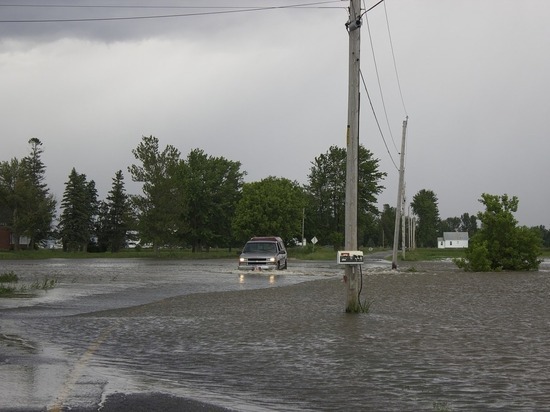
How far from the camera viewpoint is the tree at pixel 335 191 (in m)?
117

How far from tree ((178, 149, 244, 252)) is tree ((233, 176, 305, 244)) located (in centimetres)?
565

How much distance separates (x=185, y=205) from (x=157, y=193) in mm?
8153

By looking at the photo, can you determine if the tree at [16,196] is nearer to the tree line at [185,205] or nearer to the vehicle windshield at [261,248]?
the tree line at [185,205]

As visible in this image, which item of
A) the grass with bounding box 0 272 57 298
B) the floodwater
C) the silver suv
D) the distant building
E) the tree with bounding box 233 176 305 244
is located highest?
the tree with bounding box 233 176 305 244

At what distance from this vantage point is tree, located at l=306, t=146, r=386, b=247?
4609 inches

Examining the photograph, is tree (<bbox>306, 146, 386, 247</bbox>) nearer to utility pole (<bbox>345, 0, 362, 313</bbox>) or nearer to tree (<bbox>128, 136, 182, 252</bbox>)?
tree (<bbox>128, 136, 182, 252</bbox>)

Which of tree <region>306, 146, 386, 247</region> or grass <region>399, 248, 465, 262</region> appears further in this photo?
tree <region>306, 146, 386, 247</region>

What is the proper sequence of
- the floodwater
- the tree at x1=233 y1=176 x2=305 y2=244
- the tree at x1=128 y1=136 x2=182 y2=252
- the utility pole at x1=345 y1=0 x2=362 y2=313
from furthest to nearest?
1. the tree at x1=233 y1=176 x2=305 y2=244
2. the tree at x1=128 y1=136 x2=182 y2=252
3. the utility pole at x1=345 y1=0 x2=362 y2=313
4. the floodwater

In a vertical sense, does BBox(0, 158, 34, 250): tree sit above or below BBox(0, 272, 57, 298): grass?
above

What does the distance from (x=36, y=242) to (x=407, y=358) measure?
112707 mm

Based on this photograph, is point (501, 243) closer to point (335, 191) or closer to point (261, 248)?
point (261, 248)

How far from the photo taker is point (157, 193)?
96500mm

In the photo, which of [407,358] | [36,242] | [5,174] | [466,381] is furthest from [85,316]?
[36,242]

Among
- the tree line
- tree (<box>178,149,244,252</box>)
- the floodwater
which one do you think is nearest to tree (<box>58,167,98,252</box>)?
the tree line
